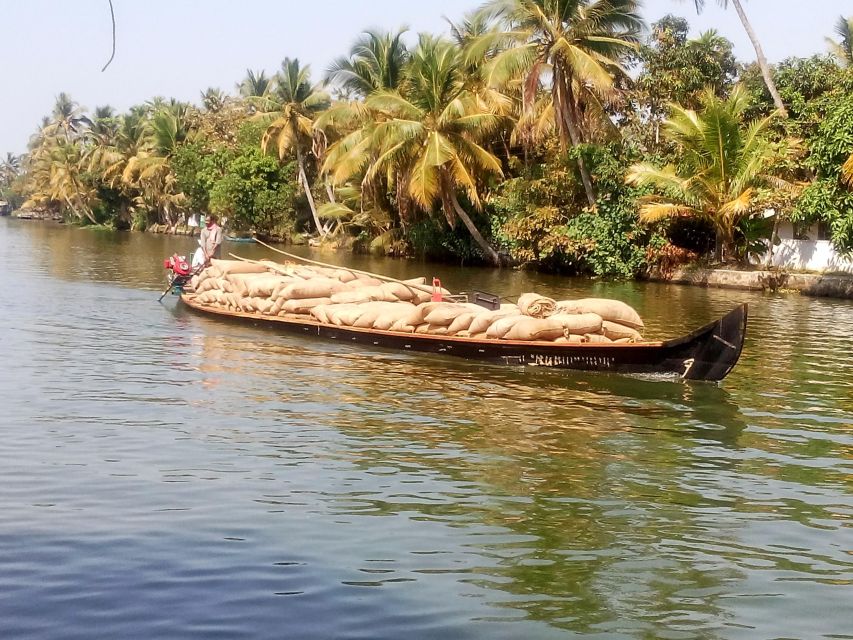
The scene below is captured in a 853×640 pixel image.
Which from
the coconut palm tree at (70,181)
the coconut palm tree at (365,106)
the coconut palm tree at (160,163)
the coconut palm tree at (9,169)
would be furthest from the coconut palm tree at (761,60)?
the coconut palm tree at (9,169)

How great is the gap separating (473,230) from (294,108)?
1463 centimetres

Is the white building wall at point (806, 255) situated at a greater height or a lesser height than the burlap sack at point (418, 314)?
greater

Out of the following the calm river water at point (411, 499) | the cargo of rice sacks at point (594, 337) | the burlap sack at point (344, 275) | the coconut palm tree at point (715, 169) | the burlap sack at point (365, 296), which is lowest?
the calm river water at point (411, 499)

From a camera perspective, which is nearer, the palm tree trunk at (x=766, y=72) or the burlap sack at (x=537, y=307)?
the burlap sack at (x=537, y=307)

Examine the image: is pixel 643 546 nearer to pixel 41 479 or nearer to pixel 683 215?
pixel 41 479

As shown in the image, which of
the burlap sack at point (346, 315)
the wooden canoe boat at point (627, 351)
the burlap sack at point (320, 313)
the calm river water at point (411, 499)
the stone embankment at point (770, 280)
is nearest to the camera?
the calm river water at point (411, 499)

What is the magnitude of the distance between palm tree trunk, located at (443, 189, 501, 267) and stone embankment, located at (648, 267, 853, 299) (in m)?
7.59

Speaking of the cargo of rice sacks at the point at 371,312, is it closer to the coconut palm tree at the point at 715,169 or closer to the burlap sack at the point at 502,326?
the burlap sack at the point at 502,326

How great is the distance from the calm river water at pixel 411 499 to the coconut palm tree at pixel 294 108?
32.6 metres

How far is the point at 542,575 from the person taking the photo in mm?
5543

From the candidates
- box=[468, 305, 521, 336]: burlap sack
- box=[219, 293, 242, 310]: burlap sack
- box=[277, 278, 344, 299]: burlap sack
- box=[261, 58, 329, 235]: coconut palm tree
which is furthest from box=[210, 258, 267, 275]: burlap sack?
box=[261, 58, 329, 235]: coconut palm tree

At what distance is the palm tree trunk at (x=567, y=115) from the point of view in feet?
91.6

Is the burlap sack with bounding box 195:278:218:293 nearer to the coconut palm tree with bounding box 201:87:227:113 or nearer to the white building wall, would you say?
the white building wall

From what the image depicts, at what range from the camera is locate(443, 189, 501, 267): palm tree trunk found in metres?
33.6
